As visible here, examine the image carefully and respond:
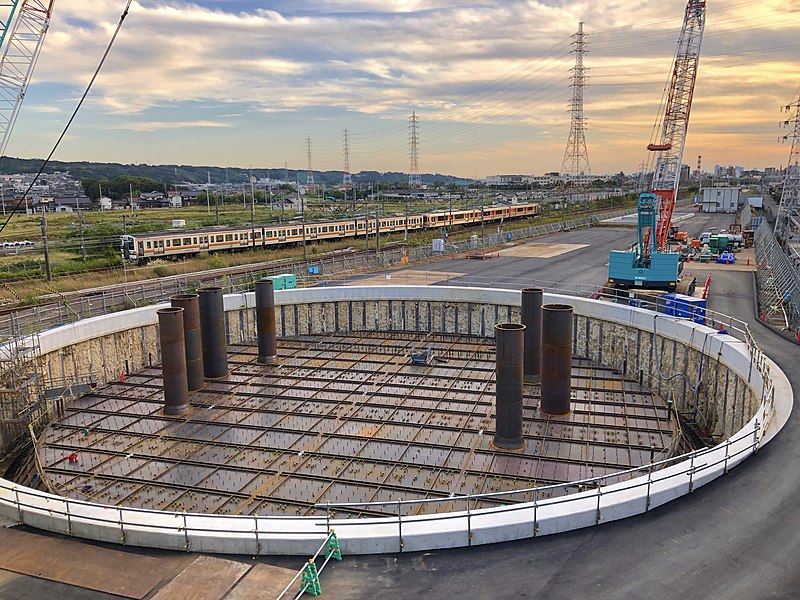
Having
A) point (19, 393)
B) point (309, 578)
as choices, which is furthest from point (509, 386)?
point (19, 393)

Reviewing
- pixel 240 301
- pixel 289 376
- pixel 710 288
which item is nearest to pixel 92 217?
pixel 240 301

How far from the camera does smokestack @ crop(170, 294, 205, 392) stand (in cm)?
2628

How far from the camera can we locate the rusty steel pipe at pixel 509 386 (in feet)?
65.3

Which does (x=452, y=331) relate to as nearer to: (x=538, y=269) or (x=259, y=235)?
(x=538, y=269)

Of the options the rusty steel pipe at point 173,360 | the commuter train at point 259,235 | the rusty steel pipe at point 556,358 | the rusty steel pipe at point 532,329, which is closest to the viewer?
the rusty steel pipe at point 556,358

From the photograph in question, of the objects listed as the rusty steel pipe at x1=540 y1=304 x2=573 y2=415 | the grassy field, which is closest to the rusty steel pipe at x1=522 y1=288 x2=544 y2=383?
the rusty steel pipe at x1=540 y1=304 x2=573 y2=415

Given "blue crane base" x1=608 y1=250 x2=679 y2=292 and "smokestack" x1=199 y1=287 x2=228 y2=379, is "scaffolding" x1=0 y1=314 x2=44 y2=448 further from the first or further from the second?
"blue crane base" x1=608 y1=250 x2=679 y2=292

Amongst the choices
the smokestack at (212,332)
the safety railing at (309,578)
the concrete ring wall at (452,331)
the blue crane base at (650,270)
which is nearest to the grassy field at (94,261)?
the concrete ring wall at (452,331)

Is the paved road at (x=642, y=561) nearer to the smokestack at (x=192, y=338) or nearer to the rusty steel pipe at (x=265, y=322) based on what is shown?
the smokestack at (x=192, y=338)

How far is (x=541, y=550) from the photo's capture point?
11.4 m

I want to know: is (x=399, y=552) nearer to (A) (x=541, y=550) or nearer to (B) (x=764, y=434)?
(A) (x=541, y=550)

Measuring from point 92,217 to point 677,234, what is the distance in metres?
85.8

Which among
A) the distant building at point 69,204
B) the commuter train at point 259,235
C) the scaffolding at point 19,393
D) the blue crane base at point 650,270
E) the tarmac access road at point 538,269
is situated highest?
the distant building at point 69,204

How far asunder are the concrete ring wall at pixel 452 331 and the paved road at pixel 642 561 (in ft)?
1.13
